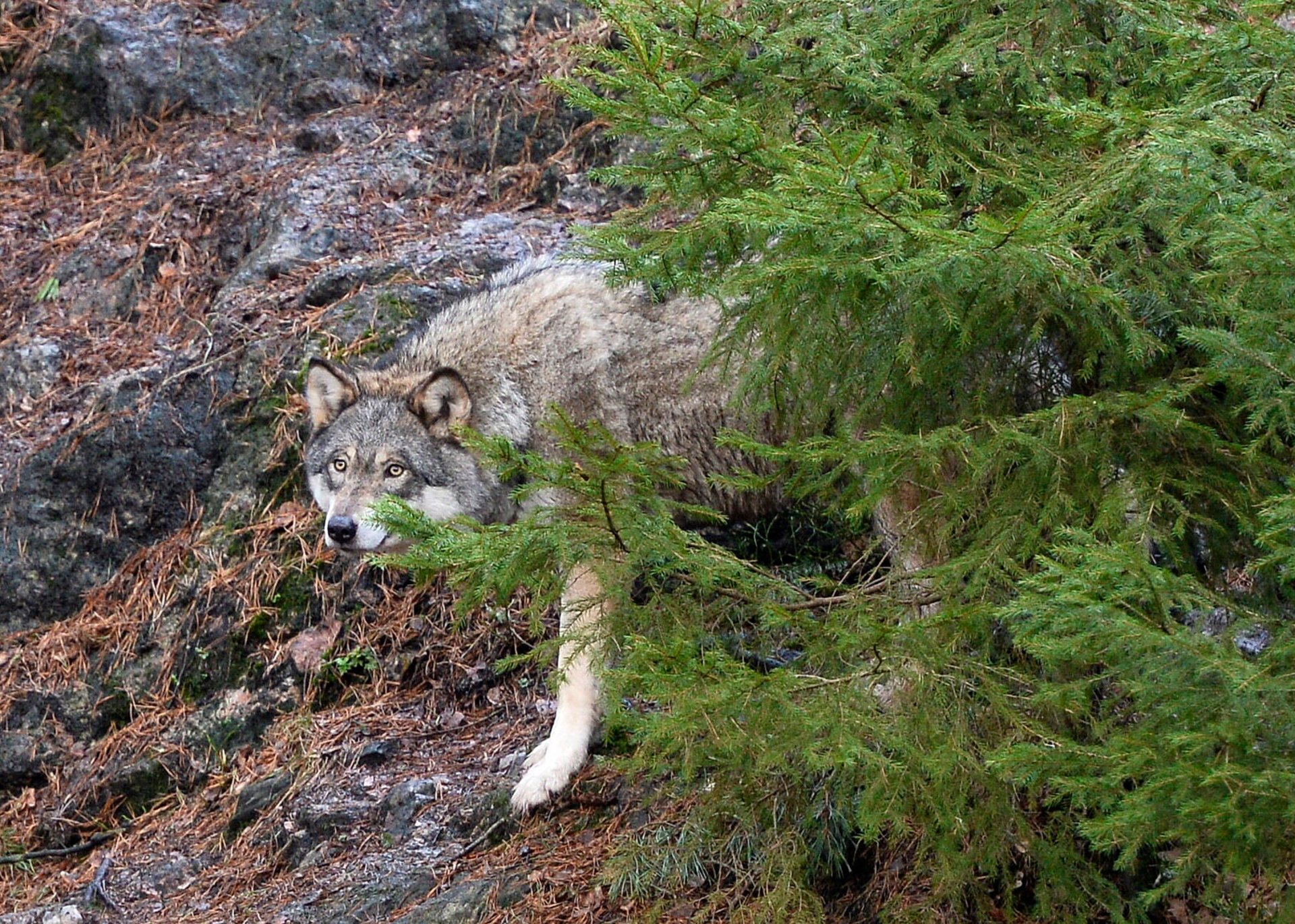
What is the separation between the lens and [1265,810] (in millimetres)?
2793

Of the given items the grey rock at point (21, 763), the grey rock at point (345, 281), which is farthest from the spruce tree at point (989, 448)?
the grey rock at point (21, 763)

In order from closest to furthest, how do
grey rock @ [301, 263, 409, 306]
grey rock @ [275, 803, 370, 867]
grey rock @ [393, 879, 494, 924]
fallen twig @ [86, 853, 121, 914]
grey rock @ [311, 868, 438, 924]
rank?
grey rock @ [393, 879, 494, 924] < grey rock @ [311, 868, 438, 924] < grey rock @ [275, 803, 370, 867] < fallen twig @ [86, 853, 121, 914] < grey rock @ [301, 263, 409, 306]

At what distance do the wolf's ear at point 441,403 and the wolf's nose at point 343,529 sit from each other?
2.51 feet

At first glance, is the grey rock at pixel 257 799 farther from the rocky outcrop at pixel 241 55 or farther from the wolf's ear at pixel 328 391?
the rocky outcrop at pixel 241 55

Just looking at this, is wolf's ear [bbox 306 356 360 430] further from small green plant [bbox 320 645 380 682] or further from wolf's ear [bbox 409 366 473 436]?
small green plant [bbox 320 645 380 682]

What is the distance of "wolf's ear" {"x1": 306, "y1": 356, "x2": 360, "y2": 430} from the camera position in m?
6.93

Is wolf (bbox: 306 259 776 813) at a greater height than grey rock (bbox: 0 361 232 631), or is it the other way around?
wolf (bbox: 306 259 776 813)

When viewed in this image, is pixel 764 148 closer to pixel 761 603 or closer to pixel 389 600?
pixel 761 603

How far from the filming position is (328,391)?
23.0ft

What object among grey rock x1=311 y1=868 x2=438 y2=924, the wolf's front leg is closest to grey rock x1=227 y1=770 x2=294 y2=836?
grey rock x1=311 y1=868 x2=438 y2=924

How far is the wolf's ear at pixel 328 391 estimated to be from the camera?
6930 mm

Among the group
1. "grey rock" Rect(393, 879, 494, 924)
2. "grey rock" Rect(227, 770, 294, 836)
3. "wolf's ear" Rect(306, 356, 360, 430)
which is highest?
"wolf's ear" Rect(306, 356, 360, 430)

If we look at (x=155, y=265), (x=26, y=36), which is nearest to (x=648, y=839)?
(x=155, y=265)

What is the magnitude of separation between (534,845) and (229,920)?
1.83 metres
